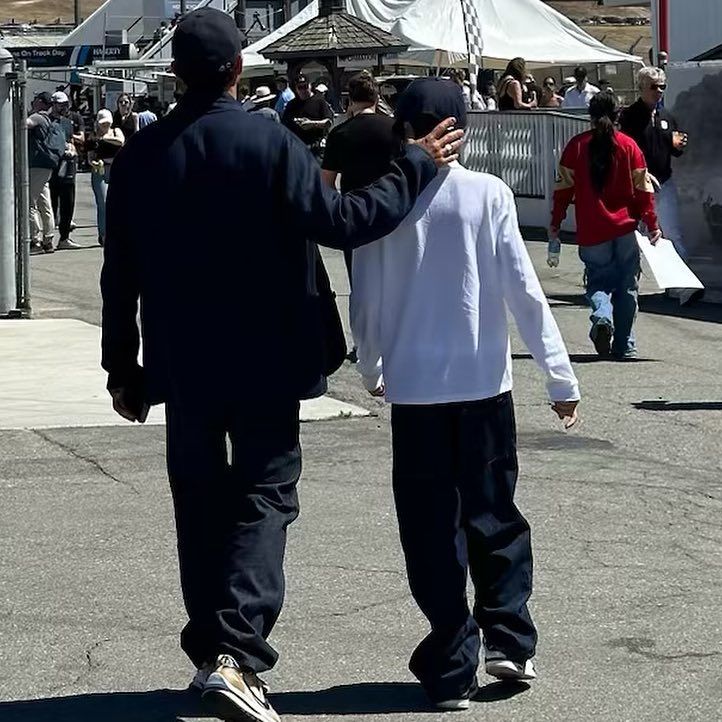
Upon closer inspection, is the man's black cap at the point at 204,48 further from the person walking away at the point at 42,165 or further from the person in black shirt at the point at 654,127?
the person walking away at the point at 42,165

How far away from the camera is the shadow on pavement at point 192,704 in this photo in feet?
16.7

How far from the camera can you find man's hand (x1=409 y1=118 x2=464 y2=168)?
5.02 metres

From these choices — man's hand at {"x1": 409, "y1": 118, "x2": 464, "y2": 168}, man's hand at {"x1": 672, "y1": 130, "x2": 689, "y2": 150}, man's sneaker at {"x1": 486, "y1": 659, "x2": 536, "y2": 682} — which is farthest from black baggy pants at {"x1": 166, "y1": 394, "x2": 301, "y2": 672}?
man's hand at {"x1": 672, "y1": 130, "x2": 689, "y2": 150}

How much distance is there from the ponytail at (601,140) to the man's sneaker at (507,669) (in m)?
7.32

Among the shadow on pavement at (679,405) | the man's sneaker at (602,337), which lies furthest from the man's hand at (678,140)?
the shadow on pavement at (679,405)

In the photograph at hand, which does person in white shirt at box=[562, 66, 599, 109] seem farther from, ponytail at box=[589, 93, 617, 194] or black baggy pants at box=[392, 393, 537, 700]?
black baggy pants at box=[392, 393, 537, 700]

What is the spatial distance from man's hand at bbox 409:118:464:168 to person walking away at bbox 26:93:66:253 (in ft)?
50.0

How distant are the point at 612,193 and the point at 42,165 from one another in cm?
940

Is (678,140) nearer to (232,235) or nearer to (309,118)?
(309,118)

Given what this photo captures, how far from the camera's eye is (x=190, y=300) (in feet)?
15.9

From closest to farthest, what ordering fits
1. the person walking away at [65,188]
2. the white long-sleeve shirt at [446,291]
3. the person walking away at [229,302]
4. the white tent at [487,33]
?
1. the person walking away at [229,302]
2. the white long-sleeve shirt at [446,291]
3. the person walking away at [65,188]
4. the white tent at [487,33]

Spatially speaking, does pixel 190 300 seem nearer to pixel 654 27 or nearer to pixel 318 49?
pixel 654 27

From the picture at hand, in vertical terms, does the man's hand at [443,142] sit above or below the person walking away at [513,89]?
above

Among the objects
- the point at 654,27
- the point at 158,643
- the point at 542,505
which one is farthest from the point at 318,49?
the point at 158,643
